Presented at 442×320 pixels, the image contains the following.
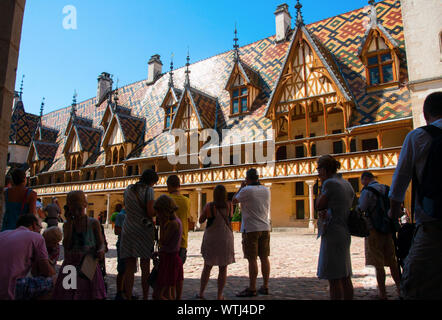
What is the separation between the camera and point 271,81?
21.4 meters

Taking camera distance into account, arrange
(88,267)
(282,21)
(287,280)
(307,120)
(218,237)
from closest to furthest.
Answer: (88,267), (218,237), (287,280), (307,120), (282,21)

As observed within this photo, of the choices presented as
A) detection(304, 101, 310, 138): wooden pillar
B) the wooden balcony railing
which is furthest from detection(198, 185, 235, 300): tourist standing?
detection(304, 101, 310, 138): wooden pillar

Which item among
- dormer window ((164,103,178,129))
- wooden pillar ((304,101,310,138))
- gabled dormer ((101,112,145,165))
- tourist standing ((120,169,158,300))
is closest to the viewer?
tourist standing ((120,169,158,300))

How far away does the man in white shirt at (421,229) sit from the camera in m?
2.04

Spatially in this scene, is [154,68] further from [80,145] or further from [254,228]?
[254,228]

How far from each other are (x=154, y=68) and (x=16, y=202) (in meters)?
30.1

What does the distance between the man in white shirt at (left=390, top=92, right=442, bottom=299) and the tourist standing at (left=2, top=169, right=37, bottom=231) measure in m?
4.12

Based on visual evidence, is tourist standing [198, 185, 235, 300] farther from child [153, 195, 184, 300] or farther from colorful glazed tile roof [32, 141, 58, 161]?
colorful glazed tile roof [32, 141, 58, 161]

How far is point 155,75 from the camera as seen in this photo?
32469mm

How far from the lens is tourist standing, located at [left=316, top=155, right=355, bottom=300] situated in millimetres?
3209

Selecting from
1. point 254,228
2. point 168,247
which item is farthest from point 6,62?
point 254,228

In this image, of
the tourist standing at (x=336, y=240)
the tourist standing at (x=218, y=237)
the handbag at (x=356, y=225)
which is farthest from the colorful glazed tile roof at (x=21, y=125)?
the handbag at (x=356, y=225)

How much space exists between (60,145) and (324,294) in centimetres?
3648
